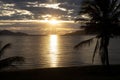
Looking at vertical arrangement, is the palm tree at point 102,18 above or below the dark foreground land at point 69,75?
above

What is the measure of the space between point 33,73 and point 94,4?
8090 mm

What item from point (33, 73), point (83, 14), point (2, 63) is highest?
point (83, 14)

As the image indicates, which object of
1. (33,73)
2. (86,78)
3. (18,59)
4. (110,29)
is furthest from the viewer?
(33,73)

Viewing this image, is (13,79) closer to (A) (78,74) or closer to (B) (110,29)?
(A) (78,74)

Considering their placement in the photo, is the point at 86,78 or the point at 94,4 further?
the point at 94,4

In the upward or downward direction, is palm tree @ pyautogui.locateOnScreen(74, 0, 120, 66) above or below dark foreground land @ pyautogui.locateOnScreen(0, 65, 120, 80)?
above

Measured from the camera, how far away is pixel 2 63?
74.4 ft

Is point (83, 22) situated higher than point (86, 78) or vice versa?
point (83, 22)

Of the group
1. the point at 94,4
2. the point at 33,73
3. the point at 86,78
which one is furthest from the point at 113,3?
the point at 33,73

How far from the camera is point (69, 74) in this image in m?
30.3

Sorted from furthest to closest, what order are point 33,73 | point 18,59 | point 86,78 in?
1. point 33,73
2. point 86,78
3. point 18,59

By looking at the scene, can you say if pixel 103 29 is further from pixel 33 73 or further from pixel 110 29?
pixel 33 73

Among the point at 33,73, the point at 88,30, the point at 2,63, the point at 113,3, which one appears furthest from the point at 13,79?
the point at 113,3

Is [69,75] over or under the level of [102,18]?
under
